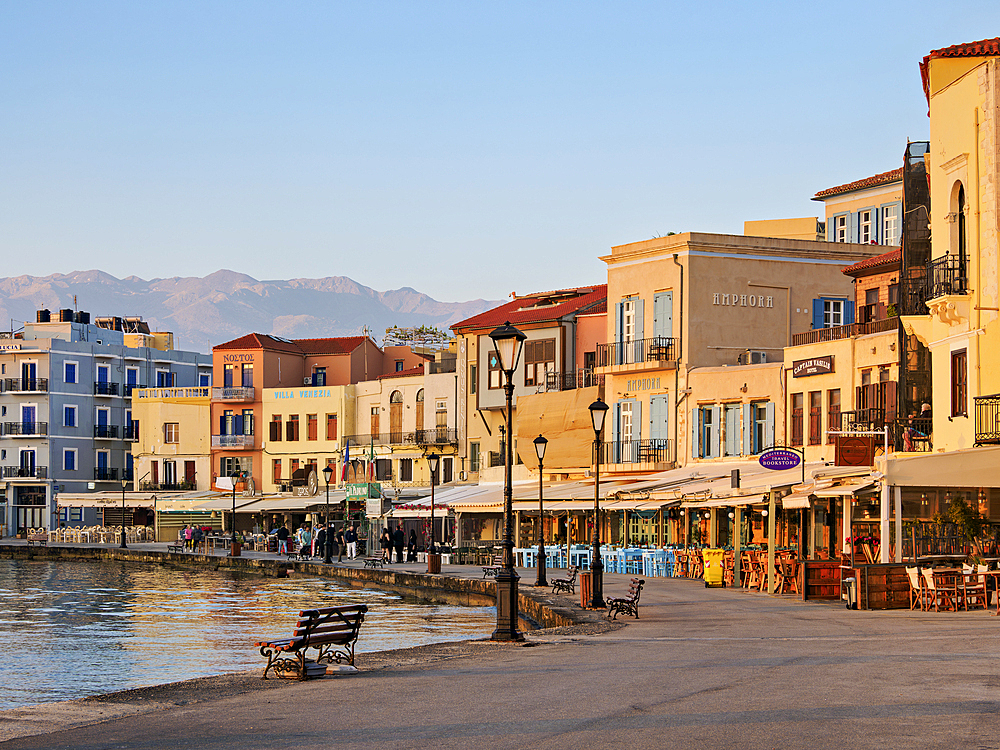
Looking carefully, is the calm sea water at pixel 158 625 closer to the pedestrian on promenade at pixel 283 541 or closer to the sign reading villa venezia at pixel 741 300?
the pedestrian on promenade at pixel 283 541

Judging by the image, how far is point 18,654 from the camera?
944 inches

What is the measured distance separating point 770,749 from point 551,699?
3273 millimetres

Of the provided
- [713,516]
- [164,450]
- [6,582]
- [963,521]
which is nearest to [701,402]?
[713,516]

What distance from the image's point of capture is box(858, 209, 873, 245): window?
5066 centimetres

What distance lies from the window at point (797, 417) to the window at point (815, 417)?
625 millimetres

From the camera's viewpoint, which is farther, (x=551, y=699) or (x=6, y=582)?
(x=6, y=582)

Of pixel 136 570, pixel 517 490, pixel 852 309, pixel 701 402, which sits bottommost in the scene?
pixel 136 570

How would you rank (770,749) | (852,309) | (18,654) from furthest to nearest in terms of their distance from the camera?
(852,309) < (18,654) < (770,749)

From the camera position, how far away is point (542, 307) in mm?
60969

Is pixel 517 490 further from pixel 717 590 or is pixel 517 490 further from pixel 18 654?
pixel 18 654

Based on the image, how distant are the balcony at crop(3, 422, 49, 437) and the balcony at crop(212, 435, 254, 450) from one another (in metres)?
14.8

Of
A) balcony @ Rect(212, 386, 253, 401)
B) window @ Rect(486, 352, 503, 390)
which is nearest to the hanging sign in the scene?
window @ Rect(486, 352, 503, 390)

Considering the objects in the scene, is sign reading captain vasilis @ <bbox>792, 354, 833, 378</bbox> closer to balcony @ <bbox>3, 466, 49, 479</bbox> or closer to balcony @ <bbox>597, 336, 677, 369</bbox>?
balcony @ <bbox>597, 336, 677, 369</bbox>

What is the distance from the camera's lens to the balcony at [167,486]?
266 feet
